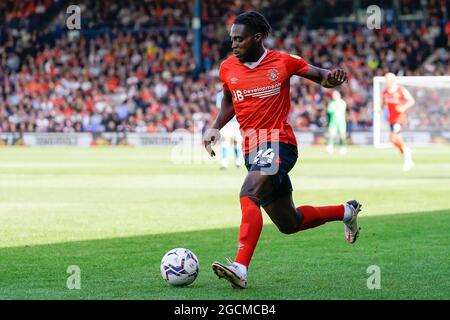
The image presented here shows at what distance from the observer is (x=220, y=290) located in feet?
25.7

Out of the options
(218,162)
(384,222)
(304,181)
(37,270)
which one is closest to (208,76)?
(218,162)

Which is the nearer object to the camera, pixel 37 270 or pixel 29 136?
pixel 37 270

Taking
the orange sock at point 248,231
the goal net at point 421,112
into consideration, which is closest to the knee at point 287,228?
the orange sock at point 248,231

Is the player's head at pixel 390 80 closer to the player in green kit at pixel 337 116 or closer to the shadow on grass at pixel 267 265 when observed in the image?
the player in green kit at pixel 337 116

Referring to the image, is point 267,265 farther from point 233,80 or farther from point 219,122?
point 233,80

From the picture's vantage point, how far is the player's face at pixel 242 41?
8180 millimetres

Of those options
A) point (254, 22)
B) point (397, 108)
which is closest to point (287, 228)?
point (254, 22)

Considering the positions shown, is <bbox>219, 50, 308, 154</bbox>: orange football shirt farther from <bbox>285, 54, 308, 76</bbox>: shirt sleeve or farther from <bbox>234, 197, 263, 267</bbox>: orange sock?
<bbox>234, 197, 263, 267</bbox>: orange sock

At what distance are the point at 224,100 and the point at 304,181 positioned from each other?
1234 cm

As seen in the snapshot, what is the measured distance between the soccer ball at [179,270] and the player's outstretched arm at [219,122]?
99cm

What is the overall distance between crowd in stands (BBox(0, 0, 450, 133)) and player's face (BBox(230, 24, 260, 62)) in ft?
102

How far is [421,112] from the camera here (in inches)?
1211
